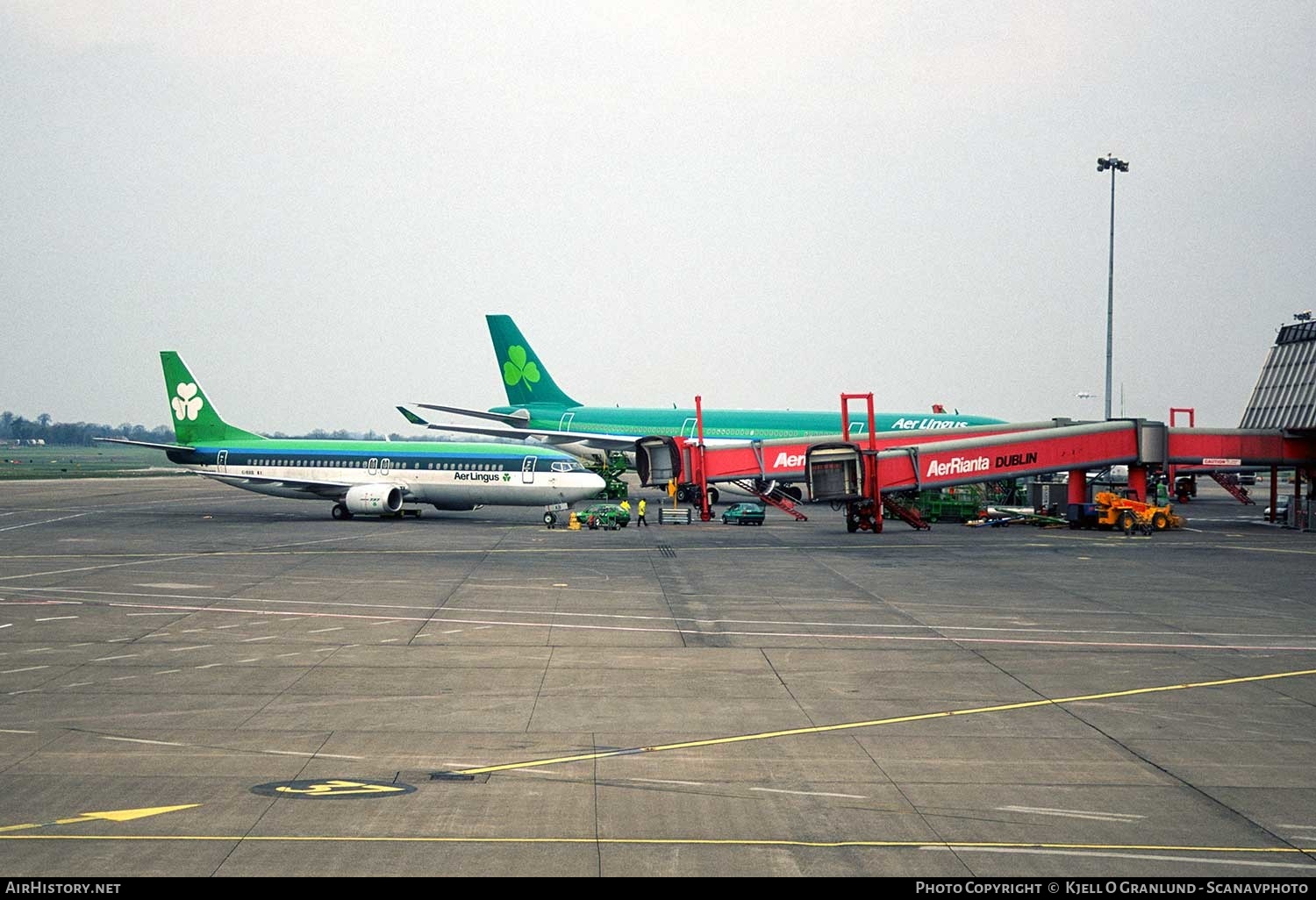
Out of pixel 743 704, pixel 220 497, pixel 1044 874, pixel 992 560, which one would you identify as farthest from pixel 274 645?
pixel 220 497

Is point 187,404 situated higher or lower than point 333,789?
higher

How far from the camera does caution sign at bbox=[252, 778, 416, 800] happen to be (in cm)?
1720

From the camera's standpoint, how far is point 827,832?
15570mm

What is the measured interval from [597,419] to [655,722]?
3437 inches

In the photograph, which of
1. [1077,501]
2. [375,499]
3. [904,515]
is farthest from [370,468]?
[1077,501]

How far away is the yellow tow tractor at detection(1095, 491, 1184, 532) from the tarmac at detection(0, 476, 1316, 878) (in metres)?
20.9

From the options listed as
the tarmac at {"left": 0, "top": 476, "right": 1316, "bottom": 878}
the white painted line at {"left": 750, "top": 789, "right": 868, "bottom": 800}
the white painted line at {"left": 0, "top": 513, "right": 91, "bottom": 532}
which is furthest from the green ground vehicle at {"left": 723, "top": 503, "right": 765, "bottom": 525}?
the white painted line at {"left": 750, "top": 789, "right": 868, "bottom": 800}

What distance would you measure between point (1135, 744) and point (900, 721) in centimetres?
410

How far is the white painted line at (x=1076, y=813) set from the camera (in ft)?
53.4

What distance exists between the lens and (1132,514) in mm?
70000

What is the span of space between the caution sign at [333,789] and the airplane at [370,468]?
185ft

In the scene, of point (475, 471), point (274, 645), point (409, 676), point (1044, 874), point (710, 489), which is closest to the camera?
point (1044, 874)

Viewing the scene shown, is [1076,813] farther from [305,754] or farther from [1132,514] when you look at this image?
[1132,514]

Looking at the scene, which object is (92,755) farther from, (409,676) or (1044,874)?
(1044,874)
